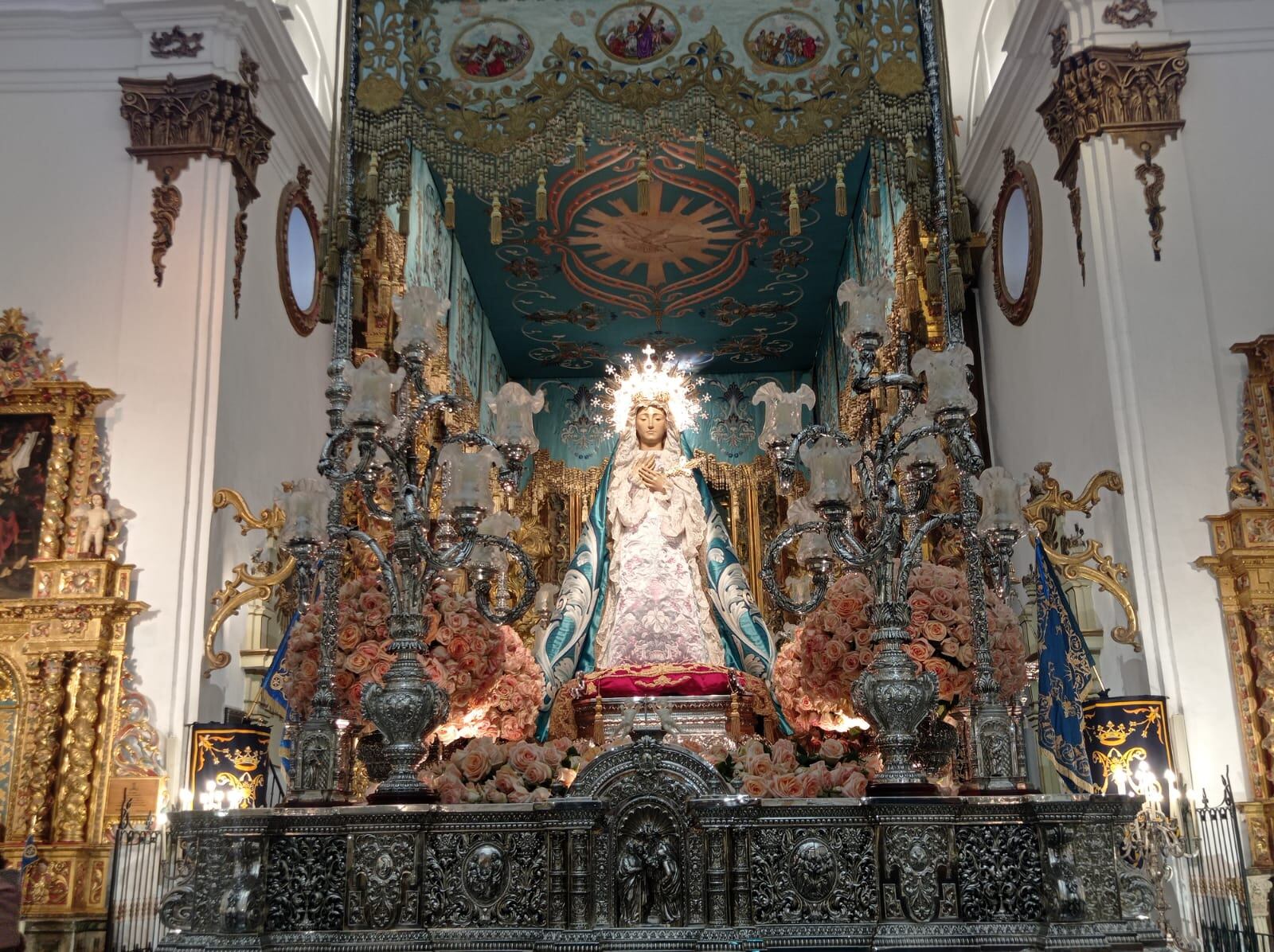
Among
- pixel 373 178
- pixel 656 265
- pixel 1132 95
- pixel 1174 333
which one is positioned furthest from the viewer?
pixel 656 265

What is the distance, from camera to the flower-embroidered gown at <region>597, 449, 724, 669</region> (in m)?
8.68

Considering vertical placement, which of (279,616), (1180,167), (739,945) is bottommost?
(739,945)

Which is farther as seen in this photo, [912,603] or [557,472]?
[557,472]

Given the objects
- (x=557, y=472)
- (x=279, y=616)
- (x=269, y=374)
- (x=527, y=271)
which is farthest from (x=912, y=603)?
(x=557, y=472)

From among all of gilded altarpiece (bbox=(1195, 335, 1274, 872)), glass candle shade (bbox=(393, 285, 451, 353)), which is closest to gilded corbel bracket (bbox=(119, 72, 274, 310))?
glass candle shade (bbox=(393, 285, 451, 353))

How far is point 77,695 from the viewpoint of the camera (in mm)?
7898

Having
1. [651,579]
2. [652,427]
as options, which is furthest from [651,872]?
[652,427]

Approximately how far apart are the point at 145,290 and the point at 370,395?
475 centimetres

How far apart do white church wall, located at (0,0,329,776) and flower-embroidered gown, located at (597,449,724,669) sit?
2.94m

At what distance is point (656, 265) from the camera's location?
13.6 metres

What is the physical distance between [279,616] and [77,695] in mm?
1884

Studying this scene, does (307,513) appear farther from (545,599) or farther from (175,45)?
(545,599)

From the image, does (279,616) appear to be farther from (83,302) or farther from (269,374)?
(83,302)

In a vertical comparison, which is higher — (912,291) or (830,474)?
(912,291)
